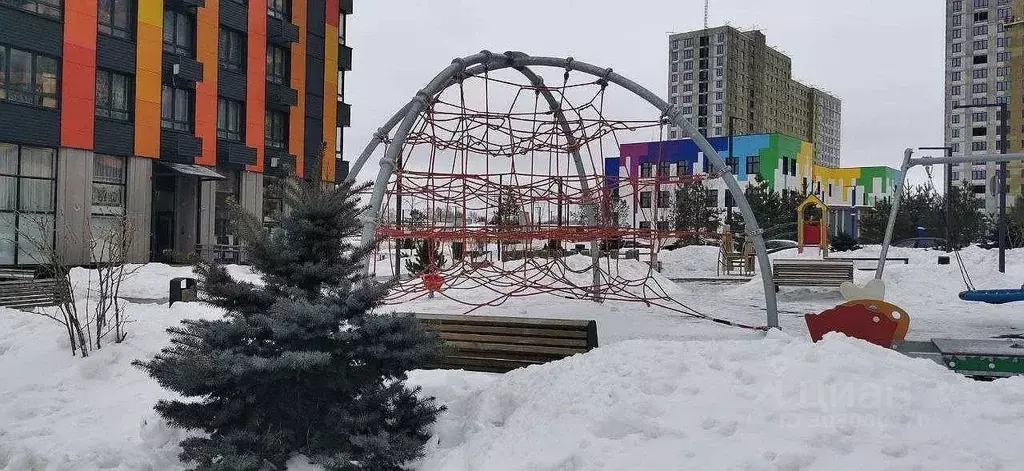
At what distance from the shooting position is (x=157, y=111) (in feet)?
89.6

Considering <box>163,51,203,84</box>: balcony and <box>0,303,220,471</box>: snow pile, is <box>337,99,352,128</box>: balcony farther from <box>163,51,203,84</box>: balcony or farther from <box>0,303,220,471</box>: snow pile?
<box>0,303,220,471</box>: snow pile

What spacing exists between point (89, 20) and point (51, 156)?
4719 mm

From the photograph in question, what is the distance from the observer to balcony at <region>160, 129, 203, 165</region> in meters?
27.9

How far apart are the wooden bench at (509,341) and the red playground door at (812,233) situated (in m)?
23.4

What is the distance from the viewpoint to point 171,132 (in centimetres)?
2814

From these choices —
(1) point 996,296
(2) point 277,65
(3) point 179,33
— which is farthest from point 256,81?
(1) point 996,296

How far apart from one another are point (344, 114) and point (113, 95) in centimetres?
1384

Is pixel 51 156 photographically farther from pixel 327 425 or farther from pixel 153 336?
pixel 327 425

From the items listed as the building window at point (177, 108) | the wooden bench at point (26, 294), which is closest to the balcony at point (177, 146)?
the building window at point (177, 108)

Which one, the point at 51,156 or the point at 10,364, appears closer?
the point at 10,364

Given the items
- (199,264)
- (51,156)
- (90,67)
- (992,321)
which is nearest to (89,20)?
(90,67)

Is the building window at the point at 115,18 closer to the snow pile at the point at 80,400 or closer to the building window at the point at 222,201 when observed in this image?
the building window at the point at 222,201

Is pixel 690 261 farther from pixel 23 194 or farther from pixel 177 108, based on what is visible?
pixel 23 194

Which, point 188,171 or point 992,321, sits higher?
point 188,171
